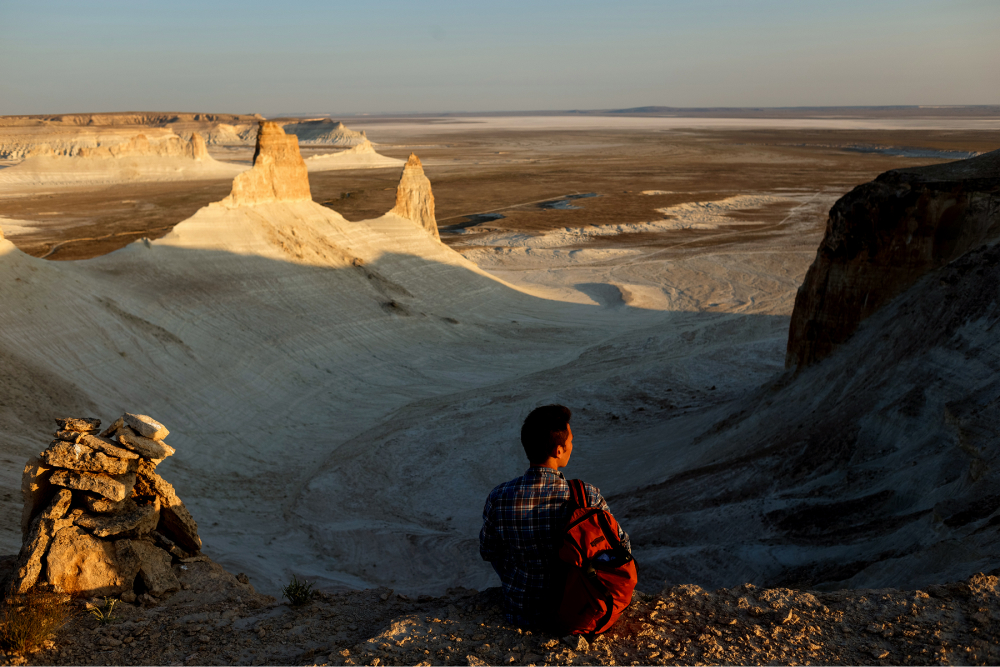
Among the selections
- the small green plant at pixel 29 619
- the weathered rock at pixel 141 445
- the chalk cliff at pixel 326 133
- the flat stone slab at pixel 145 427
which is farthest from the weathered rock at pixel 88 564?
the chalk cliff at pixel 326 133

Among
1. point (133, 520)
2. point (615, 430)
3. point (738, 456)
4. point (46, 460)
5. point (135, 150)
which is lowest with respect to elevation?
point (615, 430)

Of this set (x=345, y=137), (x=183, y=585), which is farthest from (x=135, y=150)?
(x=183, y=585)

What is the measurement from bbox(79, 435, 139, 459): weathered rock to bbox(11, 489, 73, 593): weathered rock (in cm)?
42

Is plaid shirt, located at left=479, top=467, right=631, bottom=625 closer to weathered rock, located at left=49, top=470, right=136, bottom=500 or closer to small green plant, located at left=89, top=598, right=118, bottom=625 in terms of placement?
small green plant, located at left=89, top=598, right=118, bottom=625

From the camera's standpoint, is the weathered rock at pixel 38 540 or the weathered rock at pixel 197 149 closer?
the weathered rock at pixel 38 540

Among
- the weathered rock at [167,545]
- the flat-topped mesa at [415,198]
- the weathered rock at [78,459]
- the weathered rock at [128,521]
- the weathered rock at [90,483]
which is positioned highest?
the flat-topped mesa at [415,198]

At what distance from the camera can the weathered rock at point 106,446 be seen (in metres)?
5.77

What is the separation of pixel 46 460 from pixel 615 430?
1035 centimetres

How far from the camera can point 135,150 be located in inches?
3022

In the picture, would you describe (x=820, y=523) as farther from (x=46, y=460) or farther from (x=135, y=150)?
(x=135, y=150)

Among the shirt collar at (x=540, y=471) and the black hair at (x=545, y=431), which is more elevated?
the black hair at (x=545, y=431)

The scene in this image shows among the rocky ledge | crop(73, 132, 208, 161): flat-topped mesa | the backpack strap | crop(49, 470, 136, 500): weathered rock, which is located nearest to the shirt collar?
the backpack strap

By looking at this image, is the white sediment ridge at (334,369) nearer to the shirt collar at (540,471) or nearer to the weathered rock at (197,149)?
the shirt collar at (540,471)

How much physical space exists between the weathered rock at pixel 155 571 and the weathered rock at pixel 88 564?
0.07 m
